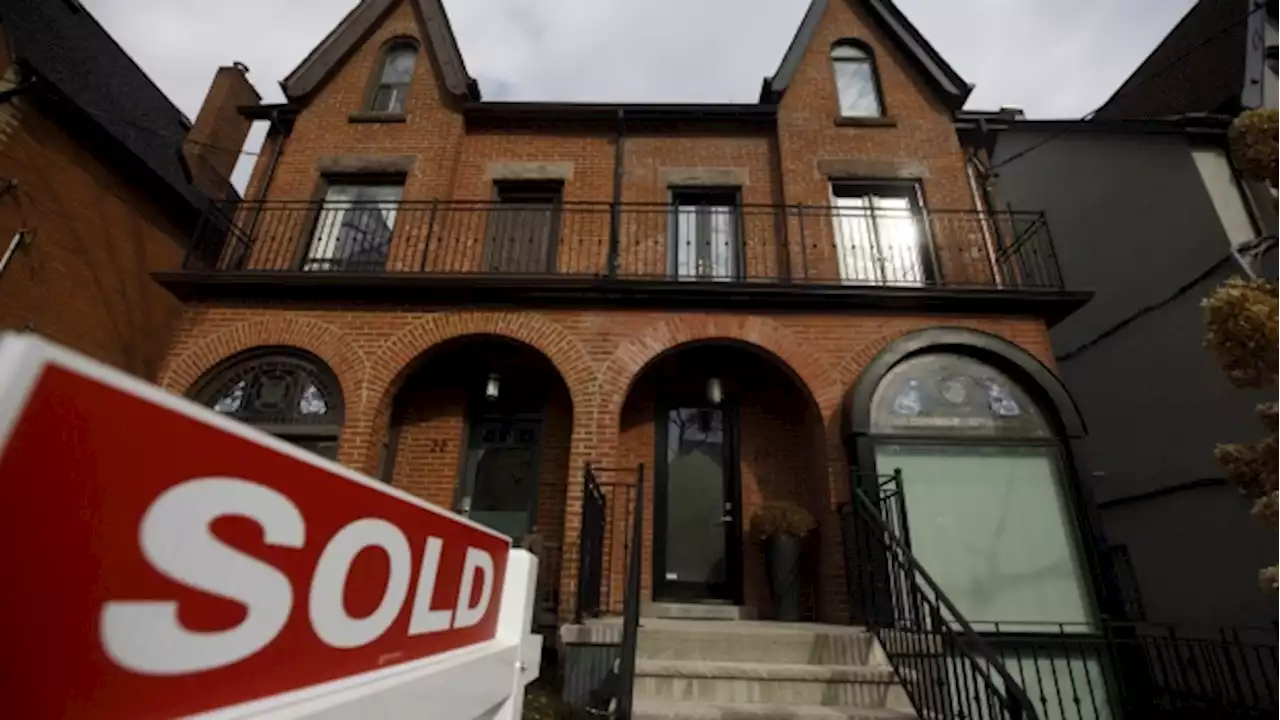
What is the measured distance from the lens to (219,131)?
11.0 metres

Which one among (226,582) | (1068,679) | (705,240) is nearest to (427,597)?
(226,582)

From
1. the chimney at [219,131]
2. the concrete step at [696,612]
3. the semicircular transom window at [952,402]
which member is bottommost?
the concrete step at [696,612]

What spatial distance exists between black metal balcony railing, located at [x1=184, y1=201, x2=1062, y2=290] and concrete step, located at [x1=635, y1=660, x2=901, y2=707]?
4.70 meters

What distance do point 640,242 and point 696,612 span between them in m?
4.82

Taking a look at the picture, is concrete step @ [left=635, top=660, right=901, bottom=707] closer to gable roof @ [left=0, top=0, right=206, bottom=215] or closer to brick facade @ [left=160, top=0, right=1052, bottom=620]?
brick facade @ [left=160, top=0, right=1052, bottom=620]

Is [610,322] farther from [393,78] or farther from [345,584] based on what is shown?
[393,78]

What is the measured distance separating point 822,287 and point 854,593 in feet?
10.9

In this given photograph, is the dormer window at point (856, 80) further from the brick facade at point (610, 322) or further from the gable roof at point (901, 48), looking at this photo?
the gable roof at point (901, 48)

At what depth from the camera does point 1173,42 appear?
11.1 m

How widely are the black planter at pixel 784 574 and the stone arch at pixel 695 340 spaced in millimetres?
1478

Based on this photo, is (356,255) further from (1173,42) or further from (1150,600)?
(1173,42)

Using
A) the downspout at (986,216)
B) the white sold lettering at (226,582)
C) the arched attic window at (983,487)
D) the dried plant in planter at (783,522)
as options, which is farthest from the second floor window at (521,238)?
the white sold lettering at (226,582)

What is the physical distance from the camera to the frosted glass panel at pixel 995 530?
5.36m

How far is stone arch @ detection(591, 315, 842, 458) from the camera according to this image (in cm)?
634
